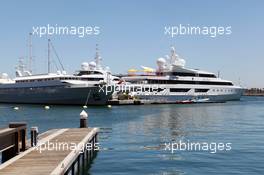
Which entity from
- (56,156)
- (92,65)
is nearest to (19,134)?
(56,156)

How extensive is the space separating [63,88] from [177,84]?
3685 centimetres

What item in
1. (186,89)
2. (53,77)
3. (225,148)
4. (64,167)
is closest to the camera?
(64,167)

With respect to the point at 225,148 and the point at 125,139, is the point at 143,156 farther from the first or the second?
the point at 125,139

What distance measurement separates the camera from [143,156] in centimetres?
2106

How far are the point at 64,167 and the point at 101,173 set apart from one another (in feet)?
→ 15.4

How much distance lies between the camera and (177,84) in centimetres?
11188

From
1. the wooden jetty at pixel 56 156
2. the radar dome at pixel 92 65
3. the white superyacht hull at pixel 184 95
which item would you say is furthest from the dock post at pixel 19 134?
the white superyacht hull at pixel 184 95

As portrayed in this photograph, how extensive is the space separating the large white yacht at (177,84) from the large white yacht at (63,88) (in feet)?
37.4

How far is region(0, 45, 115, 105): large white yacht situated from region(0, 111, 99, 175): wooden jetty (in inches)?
2309

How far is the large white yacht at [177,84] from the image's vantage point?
4237 inches

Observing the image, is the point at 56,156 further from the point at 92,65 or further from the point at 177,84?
the point at 177,84

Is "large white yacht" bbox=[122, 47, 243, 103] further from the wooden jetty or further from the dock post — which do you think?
the dock post

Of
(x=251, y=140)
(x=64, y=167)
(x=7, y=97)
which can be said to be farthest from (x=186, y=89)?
(x=64, y=167)

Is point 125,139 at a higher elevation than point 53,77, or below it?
below
